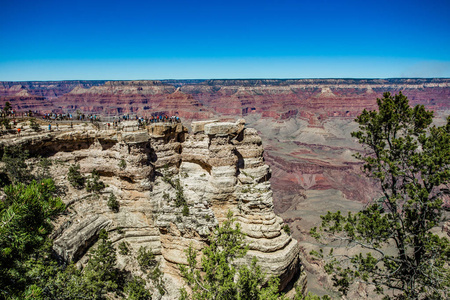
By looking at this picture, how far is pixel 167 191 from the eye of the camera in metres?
18.5

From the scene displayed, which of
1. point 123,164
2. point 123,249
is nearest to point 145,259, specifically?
point 123,249

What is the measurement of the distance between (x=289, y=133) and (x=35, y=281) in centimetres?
14706

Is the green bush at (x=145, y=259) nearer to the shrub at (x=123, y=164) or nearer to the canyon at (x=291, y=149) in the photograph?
the canyon at (x=291, y=149)

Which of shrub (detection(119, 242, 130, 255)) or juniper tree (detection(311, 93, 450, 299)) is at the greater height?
juniper tree (detection(311, 93, 450, 299))

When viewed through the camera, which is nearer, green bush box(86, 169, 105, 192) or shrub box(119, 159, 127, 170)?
shrub box(119, 159, 127, 170)

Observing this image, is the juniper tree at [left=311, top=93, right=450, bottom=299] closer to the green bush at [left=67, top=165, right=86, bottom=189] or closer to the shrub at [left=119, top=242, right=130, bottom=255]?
the shrub at [left=119, top=242, right=130, bottom=255]

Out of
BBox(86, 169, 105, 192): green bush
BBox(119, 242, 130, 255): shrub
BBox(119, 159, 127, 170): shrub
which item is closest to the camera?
BBox(119, 242, 130, 255): shrub

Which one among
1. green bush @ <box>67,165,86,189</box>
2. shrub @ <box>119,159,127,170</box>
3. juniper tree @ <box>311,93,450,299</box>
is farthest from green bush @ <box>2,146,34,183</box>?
juniper tree @ <box>311,93,450,299</box>

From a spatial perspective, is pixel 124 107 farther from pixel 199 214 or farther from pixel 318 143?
pixel 199 214

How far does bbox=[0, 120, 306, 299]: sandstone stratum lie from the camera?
1529cm

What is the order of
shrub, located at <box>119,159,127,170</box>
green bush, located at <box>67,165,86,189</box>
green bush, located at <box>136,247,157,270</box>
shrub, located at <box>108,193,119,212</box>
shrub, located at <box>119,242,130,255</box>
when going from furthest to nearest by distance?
green bush, located at <box>67,165,86,189</box>
shrub, located at <box>119,159,127,170</box>
shrub, located at <box>108,193,119,212</box>
shrub, located at <box>119,242,130,255</box>
green bush, located at <box>136,247,157,270</box>

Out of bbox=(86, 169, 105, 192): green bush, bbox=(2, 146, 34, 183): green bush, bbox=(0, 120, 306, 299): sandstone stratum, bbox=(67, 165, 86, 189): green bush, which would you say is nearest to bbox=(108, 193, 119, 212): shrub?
bbox=(0, 120, 306, 299): sandstone stratum

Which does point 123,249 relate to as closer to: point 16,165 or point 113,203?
point 113,203

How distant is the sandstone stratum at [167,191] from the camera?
15.3m
